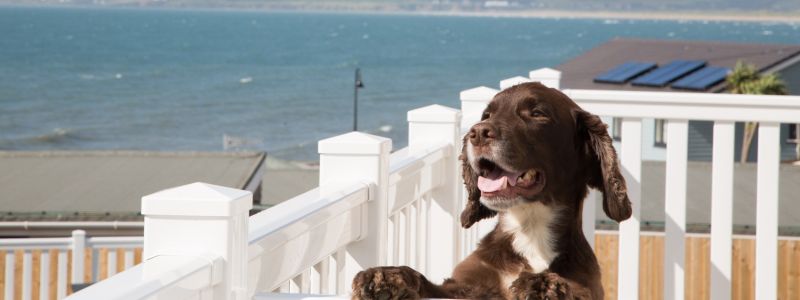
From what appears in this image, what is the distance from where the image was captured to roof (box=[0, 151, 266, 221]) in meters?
14.9

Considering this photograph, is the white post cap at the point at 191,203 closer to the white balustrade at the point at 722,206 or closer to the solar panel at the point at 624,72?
the white balustrade at the point at 722,206

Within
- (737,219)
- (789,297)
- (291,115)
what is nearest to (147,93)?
(291,115)

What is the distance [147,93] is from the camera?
7950 centimetres

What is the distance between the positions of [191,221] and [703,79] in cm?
3161

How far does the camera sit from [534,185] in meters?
3.29

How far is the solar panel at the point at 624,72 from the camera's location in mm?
31859

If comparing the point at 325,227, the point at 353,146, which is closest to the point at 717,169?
the point at 353,146

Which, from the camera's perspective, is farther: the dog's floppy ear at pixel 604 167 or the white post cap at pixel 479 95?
the white post cap at pixel 479 95

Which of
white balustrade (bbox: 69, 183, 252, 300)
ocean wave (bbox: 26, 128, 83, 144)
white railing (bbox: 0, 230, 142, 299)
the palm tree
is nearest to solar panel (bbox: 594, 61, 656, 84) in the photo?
the palm tree

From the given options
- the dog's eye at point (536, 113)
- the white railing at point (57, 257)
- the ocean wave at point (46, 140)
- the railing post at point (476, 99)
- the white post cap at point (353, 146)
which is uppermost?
the ocean wave at point (46, 140)

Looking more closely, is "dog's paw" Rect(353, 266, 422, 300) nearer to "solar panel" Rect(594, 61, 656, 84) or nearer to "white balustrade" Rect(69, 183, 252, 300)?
"white balustrade" Rect(69, 183, 252, 300)

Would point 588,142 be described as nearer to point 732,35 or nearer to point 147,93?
point 147,93

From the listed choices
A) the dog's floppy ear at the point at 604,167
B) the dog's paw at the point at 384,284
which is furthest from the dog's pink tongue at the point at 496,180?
the dog's paw at the point at 384,284

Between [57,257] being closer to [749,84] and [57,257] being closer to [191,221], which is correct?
[191,221]
